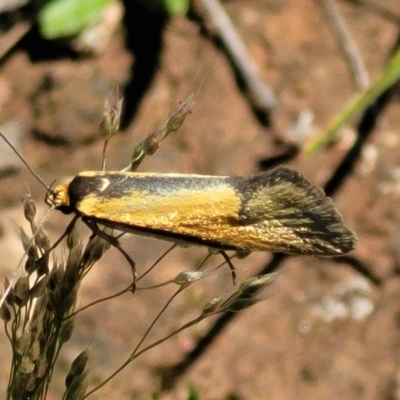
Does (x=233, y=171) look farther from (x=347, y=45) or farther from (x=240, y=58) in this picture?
(x=347, y=45)

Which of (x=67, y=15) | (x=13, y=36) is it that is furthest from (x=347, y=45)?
(x=13, y=36)

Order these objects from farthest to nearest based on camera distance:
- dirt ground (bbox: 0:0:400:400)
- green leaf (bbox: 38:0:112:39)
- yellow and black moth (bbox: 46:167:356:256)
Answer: green leaf (bbox: 38:0:112:39), dirt ground (bbox: 0:0:400:400), yellow and black moth (bbox: 46:167:356:256)

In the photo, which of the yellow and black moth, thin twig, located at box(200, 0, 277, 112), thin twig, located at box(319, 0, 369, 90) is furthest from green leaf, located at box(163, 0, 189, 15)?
the yellow and black moth

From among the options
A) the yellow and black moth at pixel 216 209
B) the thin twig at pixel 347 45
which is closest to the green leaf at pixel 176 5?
the thin twig at pixel 347 45

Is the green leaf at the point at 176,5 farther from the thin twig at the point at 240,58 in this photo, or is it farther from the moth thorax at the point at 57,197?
the moth thorax at the point at 57,197

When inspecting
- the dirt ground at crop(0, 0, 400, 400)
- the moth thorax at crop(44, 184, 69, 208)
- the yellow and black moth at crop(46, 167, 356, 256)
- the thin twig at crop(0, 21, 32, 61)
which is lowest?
the dirt ground at crop(0, 0, 400, 400)

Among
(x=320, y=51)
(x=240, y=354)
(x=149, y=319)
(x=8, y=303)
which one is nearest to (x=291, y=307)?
(x=240, y=354)

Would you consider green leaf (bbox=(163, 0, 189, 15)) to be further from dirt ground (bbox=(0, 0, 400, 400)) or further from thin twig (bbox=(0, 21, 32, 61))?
thin twig (bbox=(0, 21, 32, 61))

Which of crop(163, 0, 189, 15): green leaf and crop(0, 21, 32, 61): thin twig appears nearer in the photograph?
crop(163, 0, 189, 15): green leaf
